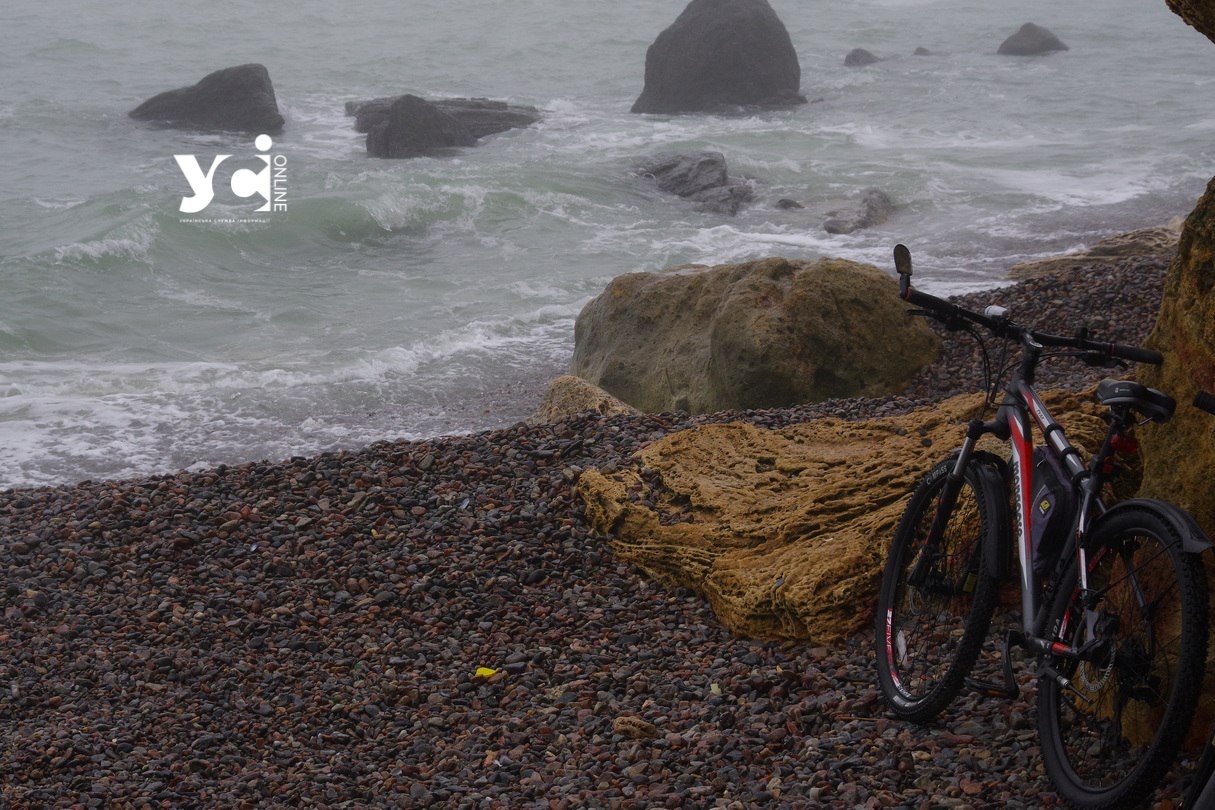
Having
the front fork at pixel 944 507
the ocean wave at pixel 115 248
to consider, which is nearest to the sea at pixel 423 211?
the ocean wave at pixel 115 248

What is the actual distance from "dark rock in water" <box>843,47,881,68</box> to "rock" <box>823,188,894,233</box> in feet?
67.4

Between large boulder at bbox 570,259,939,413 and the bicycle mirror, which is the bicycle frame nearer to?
the bicycle mirror

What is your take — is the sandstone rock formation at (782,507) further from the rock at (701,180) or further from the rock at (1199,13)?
the rock at (701,180)

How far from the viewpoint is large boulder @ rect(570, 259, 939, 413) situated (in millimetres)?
9852

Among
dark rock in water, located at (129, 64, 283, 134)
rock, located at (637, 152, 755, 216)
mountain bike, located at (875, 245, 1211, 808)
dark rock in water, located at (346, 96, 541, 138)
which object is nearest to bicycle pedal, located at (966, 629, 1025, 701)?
mountain bike, located at (875, 245, 1211, 808)

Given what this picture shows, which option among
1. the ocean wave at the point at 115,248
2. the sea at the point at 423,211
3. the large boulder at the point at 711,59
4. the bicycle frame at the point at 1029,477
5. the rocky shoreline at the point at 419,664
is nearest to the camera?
the bicycle frame at the point at 1029,477

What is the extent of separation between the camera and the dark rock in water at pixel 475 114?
30359mm

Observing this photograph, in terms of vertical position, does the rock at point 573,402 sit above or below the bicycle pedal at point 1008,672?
below

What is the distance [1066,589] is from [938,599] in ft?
3.12

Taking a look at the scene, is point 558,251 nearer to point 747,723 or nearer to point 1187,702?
point 747,723

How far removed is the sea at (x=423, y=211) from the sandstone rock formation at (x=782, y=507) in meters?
5.74

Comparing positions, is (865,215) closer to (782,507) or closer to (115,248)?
(115,248)

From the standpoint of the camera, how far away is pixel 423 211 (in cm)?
2236

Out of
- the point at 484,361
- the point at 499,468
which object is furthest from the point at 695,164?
the point at 499,468
